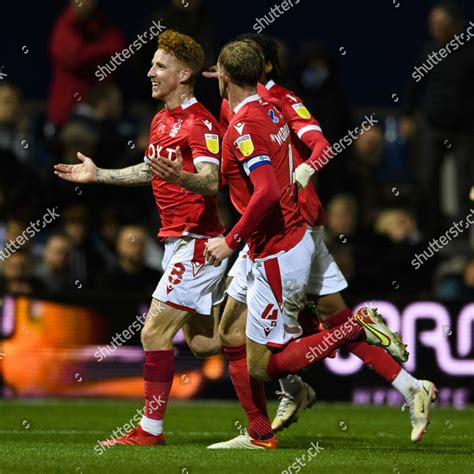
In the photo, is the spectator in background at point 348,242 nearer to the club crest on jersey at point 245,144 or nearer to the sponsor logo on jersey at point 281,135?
the sponsor logo on jersey at point 281,135

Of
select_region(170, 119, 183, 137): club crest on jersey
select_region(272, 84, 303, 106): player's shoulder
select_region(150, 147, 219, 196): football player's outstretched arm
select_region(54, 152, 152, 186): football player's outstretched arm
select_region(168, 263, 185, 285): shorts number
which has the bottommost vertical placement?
select_region(168, 263, 185, 285): shorts number

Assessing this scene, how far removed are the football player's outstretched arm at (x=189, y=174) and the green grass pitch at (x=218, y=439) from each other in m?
1.48

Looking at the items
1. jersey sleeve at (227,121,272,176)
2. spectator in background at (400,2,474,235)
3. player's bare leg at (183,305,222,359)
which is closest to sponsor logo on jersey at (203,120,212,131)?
jersey sleeve at (227,121,272,176)

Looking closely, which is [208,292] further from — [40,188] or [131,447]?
[40,188]

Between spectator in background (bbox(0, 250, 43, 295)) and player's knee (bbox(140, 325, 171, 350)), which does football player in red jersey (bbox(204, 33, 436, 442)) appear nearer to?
player's knee (bbox(140, 325, 171, 350))

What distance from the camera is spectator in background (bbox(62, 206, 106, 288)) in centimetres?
1248

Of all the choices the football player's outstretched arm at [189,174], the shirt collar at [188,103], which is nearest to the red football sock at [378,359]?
the football player's outstretched arm at [189,174]

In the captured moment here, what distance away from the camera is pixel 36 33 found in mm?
15227

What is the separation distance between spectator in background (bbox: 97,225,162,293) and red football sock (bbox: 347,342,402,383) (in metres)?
4.42

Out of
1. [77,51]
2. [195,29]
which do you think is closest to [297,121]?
[195,29]

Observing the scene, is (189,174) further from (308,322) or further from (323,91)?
Result: (323,91)

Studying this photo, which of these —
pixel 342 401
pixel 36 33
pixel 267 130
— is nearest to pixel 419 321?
pixel 342 401

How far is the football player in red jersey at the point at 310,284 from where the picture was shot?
786 centimetres

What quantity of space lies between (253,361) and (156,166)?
4.22ft
